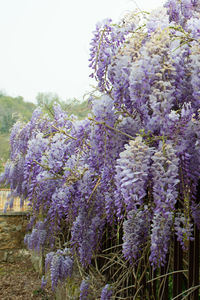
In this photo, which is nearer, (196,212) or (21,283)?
(196,212)

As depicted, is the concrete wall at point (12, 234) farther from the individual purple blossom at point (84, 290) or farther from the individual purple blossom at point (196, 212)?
the individual purple blossom at point (196, 212)

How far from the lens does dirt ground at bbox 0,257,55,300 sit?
16.7 feet

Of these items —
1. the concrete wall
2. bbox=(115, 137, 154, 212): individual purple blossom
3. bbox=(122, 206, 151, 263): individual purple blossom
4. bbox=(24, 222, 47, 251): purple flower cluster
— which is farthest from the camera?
the concrete wall

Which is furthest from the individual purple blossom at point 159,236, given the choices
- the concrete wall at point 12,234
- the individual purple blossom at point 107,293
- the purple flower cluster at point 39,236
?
the concrete wall at point 12,234

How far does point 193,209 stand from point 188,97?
56cm

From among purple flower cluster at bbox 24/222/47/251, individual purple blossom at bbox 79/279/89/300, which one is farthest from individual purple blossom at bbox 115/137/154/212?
purple flower cluster at bbox 24/222/47/251

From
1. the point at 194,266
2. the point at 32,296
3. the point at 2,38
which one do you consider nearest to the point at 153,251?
the point at 194,266

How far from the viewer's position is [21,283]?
19.0ft

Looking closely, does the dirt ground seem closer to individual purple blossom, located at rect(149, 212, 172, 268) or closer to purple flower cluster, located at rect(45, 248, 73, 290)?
purple flower cluster, located at rect(45, 248, 73, 290)

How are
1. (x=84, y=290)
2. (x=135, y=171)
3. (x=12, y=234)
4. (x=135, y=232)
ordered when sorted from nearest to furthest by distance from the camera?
(x=135, y=171) < (x=135, y=232) < (x=84, y=290) < (x=12, y=234)

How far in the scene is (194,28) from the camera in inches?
62.6

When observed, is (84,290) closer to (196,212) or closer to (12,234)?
(196,212)

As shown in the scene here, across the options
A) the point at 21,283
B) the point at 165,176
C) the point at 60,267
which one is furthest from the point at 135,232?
the point at 21,283

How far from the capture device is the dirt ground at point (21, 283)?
510cm
